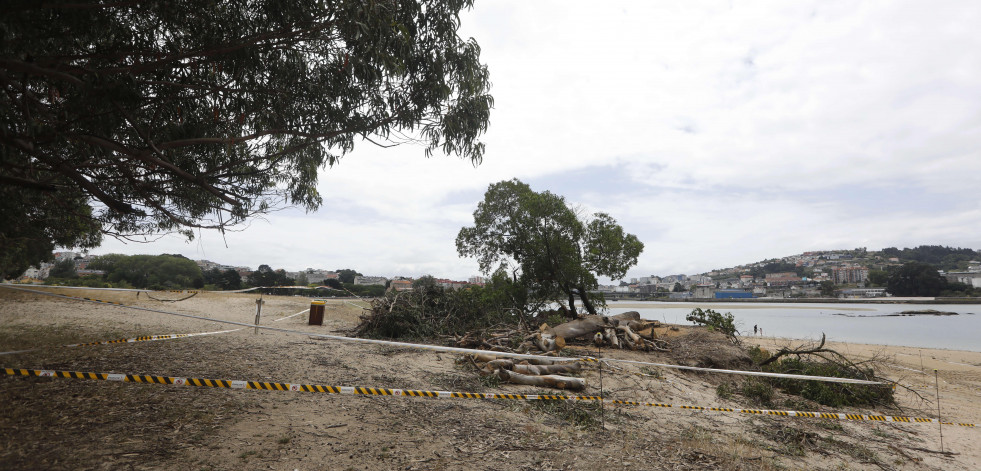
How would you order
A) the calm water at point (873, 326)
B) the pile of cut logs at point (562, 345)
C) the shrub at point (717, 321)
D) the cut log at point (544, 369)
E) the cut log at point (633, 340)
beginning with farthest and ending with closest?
the calm water at point (873, 326)
the shrub at point (717, 321)
the cut log at point (633, 340)
the cut log at point (544, 369)
the pile of cut logs at point (562, 345)

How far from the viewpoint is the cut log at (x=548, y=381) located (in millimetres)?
7597

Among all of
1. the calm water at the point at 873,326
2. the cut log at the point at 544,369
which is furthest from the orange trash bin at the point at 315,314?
the calm water at the point at 873,326

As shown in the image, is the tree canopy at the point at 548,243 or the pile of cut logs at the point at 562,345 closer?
the pile of cut logs at the point at 562,345

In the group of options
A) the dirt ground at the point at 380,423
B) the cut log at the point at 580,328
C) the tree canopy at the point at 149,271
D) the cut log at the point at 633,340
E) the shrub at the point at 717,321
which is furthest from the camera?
the tree canopy at the point at 149,271

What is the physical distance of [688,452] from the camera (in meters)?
5.02

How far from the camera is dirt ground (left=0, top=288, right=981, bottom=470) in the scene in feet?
13.3

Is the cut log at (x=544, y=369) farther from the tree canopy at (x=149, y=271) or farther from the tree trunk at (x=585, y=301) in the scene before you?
the tree canopy at (x=149, y=271)

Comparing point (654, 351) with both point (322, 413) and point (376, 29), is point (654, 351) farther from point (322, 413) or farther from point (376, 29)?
point (376, 29)

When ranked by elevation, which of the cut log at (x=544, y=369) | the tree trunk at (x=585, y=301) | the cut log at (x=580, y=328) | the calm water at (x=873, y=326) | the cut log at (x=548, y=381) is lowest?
the calm water at (x=873, y=326)

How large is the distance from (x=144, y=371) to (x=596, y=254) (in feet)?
50.1

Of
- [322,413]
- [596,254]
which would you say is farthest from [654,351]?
[322,413]

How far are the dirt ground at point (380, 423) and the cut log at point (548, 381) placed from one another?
20cm

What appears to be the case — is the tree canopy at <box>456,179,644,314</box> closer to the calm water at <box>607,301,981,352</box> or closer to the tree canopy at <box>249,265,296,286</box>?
the calm water at <box>607,301,981,352</box>

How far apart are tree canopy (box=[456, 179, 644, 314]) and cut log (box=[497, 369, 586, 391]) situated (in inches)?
402
